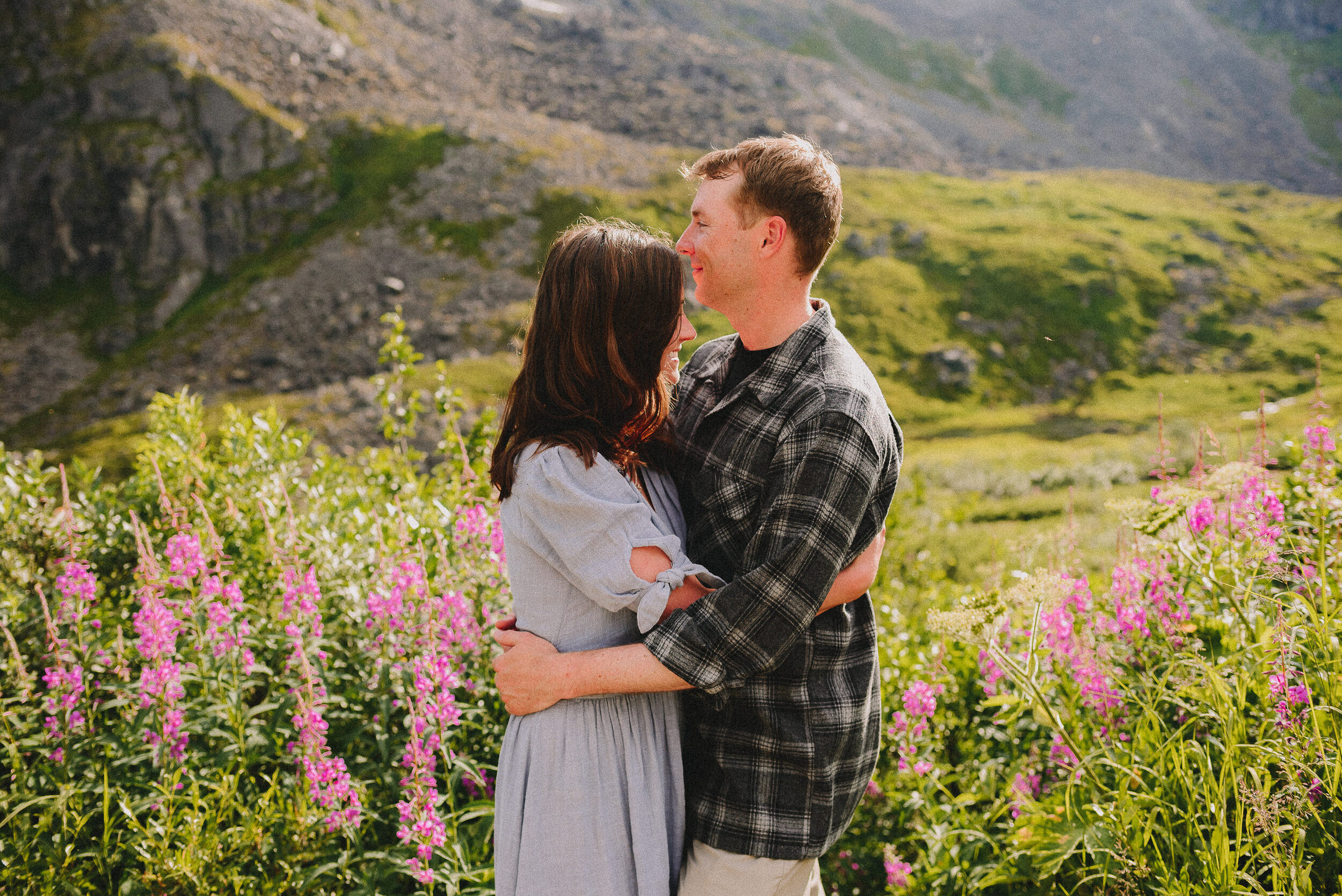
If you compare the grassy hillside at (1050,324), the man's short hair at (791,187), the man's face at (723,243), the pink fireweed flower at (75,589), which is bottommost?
the grassy hillside at (1050,324)

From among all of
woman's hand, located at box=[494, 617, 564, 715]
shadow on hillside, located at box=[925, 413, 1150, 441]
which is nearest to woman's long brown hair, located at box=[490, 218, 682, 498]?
woman's hand, located at box=[494, 617, 564, 715]

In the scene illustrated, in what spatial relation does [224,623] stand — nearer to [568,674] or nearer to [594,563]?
[568,674]

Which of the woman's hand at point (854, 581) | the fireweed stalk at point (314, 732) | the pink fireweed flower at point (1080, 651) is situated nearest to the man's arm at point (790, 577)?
the woman's hand at point (854, 581)

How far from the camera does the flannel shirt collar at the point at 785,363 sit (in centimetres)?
323

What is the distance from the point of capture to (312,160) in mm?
69188

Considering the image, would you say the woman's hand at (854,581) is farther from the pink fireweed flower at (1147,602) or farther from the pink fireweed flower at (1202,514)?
the pink fireweed flower at (1202,514)

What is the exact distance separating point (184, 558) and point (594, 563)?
358cm

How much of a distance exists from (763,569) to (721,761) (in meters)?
0.93

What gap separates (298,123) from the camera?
233ft

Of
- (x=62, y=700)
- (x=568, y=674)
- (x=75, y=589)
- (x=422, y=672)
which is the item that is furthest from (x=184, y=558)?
(x=568, y=674)

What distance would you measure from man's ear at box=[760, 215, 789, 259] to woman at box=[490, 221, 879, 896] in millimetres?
461

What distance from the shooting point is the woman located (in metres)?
2.90

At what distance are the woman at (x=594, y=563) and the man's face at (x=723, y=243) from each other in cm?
32

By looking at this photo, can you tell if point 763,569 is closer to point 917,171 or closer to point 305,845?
point 305,845
